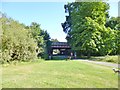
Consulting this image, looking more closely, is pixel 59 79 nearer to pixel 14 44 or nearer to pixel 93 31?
pixel 14 44

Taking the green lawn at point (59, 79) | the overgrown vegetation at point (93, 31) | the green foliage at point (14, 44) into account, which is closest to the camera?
the green lawn at point (59, 79)

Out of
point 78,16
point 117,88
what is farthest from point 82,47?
point 117,88

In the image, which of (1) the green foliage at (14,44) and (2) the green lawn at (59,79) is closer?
(2) the green lawn at (59,79)

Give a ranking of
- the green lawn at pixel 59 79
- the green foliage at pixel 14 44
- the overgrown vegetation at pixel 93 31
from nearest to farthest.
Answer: the green lawn at pixel 59 79 < the green foliage at pixel 14 44 < the overgrown vegetation at pixel 93 31

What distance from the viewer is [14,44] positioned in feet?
60.0

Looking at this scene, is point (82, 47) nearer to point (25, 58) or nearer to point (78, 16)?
point (78, 16)

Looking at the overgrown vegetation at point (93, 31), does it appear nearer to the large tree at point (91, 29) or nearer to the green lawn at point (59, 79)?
the large tree at point (91, 29)

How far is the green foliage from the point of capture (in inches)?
678

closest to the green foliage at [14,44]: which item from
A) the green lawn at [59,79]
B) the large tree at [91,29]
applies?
the green lawn at [59,79]

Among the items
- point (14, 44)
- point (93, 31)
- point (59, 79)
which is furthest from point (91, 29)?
point (59, 79)

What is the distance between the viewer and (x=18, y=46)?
19.2 meters

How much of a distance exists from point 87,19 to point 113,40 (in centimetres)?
499

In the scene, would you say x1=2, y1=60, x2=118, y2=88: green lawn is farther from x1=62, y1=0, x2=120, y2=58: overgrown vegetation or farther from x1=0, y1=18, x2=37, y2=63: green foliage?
x1=62, y1=0, x2=120, y2=58: overgrown vegetation

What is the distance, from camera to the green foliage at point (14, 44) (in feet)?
56.5
